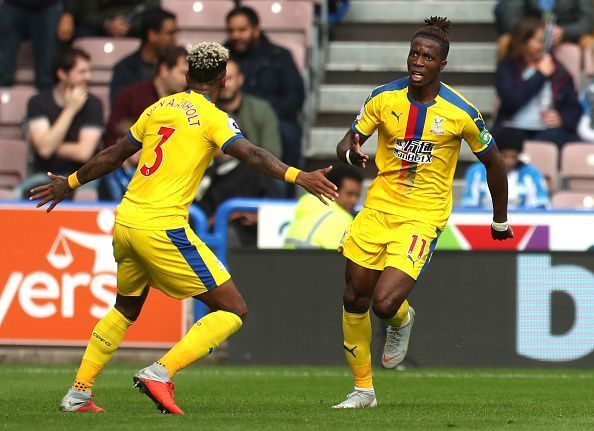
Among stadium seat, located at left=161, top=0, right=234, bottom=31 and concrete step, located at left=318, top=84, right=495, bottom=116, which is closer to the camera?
concrete step, located at left=318, top=84, right=495, bottom=116

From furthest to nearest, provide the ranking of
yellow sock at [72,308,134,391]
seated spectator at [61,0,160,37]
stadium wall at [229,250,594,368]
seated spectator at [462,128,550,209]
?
seated spectator at [61,0,160,37], seated spectator at [462,128,550,209], stadium wall at [229,250,594,368], yellow sock at [72,308,134,391]

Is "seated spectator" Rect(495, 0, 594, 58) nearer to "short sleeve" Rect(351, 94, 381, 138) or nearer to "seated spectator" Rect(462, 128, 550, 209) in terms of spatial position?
"seated spectator" Rect(462, 128, 550, 209)

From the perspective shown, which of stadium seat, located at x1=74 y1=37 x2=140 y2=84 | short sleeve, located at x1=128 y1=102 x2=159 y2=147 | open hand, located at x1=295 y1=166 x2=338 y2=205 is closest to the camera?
open hand, located at x1=295 y1=166 x2=338 y2=205

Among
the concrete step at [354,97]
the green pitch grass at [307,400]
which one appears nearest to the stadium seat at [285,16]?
the concrete step at [354,97]

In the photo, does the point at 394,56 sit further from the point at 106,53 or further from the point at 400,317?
the point at 400,317

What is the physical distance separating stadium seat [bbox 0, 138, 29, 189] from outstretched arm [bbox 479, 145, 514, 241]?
733 cm

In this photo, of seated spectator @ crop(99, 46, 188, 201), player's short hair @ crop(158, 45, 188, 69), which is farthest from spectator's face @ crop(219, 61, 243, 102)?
player's short hair @ crop(158, 45, 188, 69)

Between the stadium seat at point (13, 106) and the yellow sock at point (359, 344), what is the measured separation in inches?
301

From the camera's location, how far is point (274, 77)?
1501cm

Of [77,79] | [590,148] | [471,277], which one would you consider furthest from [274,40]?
[471,277]

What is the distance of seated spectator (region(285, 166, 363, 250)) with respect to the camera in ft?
40.8

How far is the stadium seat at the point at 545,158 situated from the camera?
14.6 metres

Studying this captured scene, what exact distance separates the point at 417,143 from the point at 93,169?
6.45 ft

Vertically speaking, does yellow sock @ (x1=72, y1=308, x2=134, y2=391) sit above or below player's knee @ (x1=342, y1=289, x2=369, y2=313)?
below
